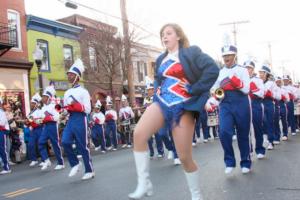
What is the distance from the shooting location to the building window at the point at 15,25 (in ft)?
82.3

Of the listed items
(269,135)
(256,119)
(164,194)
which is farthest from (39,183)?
(269,135)

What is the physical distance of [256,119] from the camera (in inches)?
402

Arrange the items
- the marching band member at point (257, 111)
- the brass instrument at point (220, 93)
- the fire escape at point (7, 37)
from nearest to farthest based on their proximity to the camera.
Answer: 1. the brass instrument at point (220, 93)
2. the marching band member at point (257, 111)
3. the fire escape at point (7, 37)

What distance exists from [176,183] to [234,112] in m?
1.54

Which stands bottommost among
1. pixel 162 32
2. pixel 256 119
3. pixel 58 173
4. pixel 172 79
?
pixel 58 173

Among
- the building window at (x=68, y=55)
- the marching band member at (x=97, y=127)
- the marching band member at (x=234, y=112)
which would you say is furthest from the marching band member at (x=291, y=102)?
the building window at (x=68, y=55)

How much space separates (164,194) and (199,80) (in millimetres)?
2270

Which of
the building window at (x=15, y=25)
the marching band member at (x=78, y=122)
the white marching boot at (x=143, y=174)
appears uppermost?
the building window at (x=15, y=25)

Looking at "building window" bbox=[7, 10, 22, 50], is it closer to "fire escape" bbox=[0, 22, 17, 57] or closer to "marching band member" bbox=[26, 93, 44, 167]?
"fire escape" bbox=[0, 22, 17, 57]

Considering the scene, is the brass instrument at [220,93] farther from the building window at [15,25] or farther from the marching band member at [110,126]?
the building window at [15,25]

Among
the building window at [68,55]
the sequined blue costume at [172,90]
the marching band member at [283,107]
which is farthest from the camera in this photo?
the building window at [68,55]

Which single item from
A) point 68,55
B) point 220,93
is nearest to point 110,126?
point 220,93

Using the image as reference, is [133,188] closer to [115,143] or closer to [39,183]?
[39,183]

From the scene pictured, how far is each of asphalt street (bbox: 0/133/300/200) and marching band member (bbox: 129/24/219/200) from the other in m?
1.45
